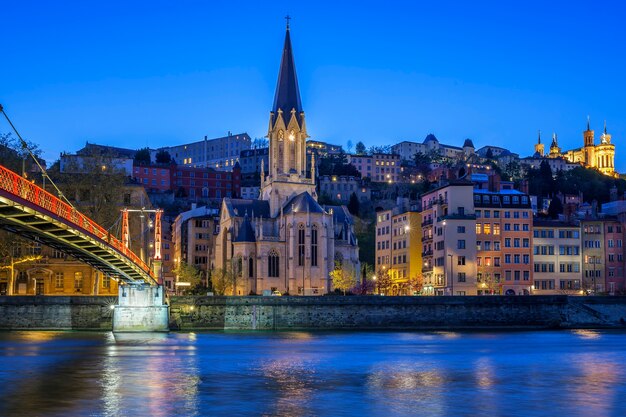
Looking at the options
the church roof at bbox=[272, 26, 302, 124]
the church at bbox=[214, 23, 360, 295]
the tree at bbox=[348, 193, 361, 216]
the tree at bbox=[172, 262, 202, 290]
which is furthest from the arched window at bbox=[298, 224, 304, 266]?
the tree at bbox=[348, 193, 361, 216]

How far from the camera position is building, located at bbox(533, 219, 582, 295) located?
369ft

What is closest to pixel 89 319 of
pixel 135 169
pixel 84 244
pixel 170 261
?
pixel 84 244

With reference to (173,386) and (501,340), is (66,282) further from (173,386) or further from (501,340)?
(173,386)

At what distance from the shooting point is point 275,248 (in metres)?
114

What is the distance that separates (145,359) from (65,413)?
20274mm

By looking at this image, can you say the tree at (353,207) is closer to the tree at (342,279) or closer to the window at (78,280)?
the tree at (342,279)

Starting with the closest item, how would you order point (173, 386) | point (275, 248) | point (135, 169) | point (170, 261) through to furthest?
1. point (173, 386)
2. point (275, 248)
3. point (170, 261)
4. point (135, 169)

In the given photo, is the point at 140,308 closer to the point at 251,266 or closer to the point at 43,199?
the point at 43,199

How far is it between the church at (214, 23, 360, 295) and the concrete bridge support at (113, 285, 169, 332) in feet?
122

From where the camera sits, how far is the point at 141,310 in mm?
74500

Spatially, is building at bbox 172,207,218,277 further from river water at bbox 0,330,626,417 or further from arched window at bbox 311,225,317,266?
river water at bbox 0,330,626,417

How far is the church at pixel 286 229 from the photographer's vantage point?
113 meters

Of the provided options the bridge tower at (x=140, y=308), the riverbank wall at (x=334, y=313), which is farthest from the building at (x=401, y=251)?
the bridge tower at (x=140, y=308)

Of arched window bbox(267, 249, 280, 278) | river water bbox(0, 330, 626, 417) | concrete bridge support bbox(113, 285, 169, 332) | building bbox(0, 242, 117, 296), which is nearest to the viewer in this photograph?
river water bbox(0, 330, 626, 417)
